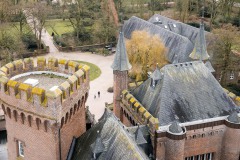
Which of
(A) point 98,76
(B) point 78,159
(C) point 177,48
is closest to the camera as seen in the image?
(B) point 78,159

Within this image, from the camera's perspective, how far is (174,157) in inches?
1251

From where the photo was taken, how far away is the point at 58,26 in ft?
380

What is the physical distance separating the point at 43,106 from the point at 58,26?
9309cm

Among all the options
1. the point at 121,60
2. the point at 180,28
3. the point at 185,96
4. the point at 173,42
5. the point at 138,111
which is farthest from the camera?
the point at 180,28

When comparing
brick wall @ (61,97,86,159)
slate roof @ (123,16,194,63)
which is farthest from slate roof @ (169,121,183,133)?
slate roof @ (123,16,194,63)

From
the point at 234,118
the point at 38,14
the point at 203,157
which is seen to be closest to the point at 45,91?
the point at 203,157

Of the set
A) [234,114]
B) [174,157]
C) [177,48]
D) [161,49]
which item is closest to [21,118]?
[174,157]

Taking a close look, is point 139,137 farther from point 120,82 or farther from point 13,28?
point 13,28

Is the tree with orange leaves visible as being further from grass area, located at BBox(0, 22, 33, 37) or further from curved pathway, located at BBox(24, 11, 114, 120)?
grass area, located at BBox(0, 22, 33, 37)

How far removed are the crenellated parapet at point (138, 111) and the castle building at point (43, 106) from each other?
5.72m

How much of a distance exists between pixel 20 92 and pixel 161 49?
153ft

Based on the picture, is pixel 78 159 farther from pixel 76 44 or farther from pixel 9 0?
pixel 9 0

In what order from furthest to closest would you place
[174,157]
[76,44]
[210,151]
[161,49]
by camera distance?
[76,44]
[161,49]
[210,151]
[174,157]

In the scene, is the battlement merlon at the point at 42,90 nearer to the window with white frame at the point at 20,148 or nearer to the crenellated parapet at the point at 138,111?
the window with white frame at the point at 20,148
